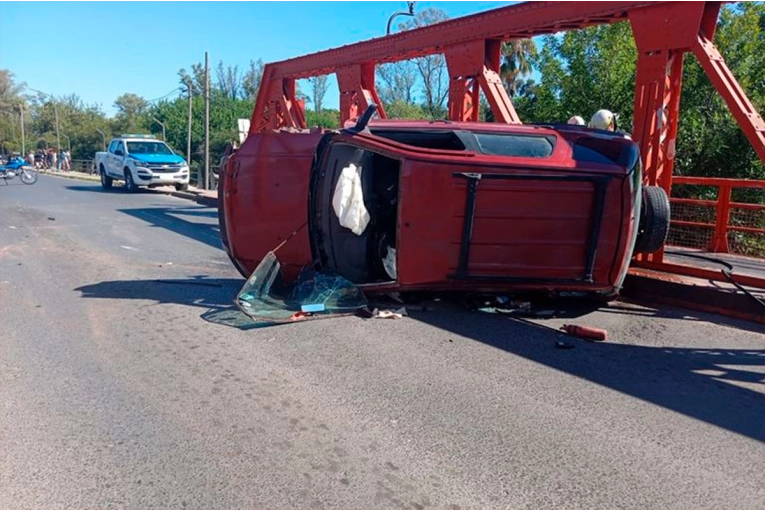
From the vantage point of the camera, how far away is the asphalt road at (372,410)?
10.3ft

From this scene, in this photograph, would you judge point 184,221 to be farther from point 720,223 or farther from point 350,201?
point 720,223

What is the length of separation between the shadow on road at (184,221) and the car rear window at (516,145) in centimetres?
620

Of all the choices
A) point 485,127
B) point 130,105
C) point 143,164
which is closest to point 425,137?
point 485,127

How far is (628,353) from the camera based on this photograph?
5.28 m

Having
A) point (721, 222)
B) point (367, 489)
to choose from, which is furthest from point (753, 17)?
point (367, 489)

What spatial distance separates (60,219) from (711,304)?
13660mm

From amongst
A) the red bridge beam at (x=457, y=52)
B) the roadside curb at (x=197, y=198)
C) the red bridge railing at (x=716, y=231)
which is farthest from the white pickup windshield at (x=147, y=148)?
the red bridge railing at (x=716, y=231)

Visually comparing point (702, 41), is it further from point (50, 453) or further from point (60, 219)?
point (60, 219)

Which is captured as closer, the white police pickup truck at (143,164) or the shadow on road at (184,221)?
the shadow on road at (184,221)

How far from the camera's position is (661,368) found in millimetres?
4922

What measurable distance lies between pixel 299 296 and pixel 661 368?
3.54 metres

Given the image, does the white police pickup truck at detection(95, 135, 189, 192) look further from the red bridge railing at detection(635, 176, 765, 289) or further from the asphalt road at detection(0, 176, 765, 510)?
the red bridge railing at detection(635, 176, 765, 289)

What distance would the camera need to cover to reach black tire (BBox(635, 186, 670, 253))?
21.4 feet

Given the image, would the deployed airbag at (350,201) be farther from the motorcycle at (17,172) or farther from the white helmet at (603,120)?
the motorcycle at (17,172)
